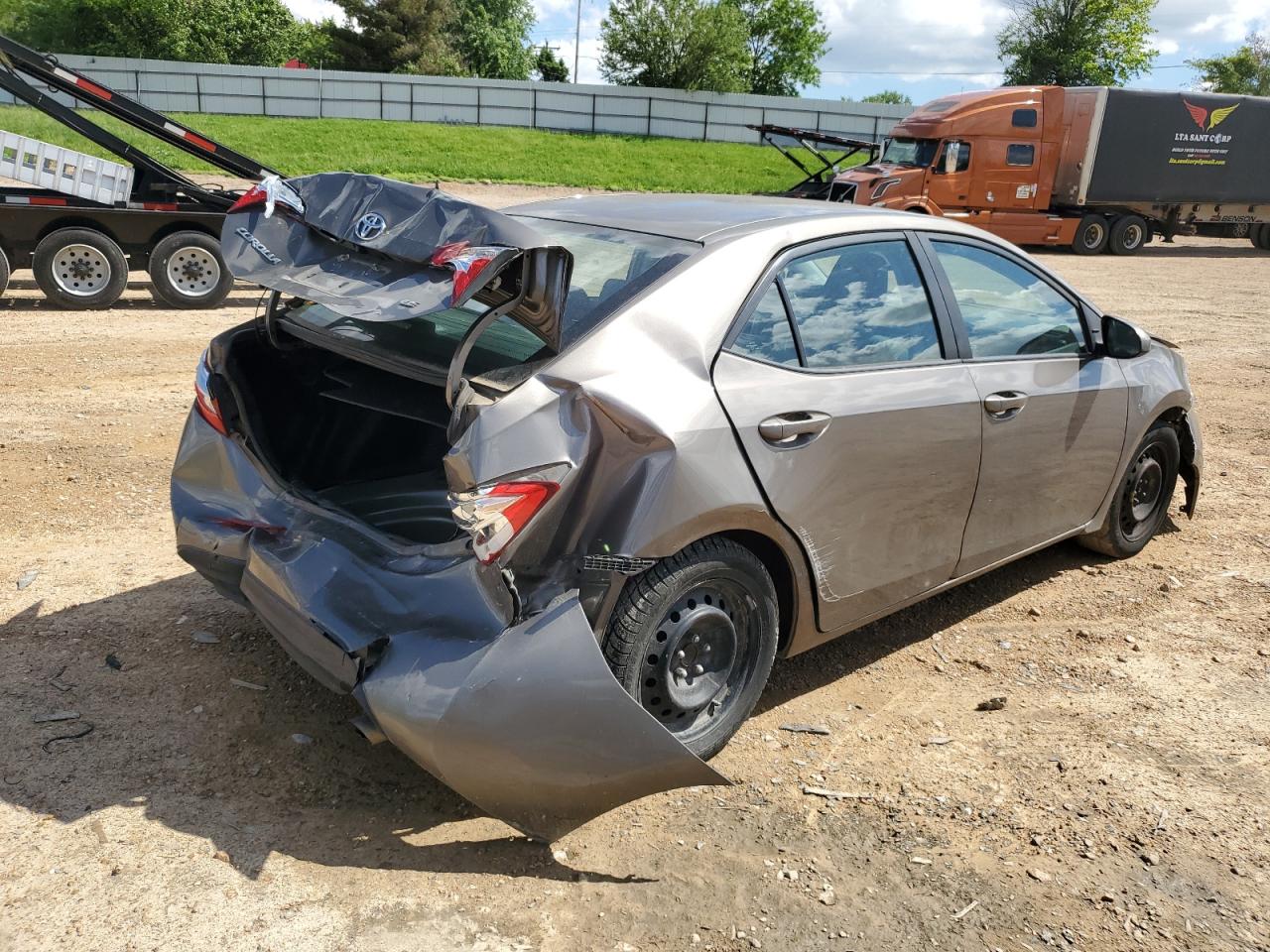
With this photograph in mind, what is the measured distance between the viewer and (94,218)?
10.5m

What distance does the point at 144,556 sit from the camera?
4766mm

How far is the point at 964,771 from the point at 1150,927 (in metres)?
0.75

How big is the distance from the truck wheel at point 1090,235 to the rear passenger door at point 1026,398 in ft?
69.2

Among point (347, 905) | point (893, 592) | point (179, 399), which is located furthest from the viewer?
point (179, 399)

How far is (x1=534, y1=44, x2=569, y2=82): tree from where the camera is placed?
7331 centimetres

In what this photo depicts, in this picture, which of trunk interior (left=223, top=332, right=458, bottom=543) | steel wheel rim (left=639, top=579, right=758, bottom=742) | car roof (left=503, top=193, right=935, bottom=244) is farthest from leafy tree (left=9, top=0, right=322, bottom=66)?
steel wheel rim (left=639, top=579, right=758, bottom=742)

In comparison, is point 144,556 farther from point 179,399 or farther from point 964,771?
point 964,771

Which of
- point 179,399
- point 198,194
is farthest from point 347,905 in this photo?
point 198,194

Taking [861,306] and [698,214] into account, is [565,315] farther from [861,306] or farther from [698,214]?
[861,306]

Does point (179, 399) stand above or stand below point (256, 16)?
below

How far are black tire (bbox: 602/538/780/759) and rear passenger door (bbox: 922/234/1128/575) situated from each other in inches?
44.0

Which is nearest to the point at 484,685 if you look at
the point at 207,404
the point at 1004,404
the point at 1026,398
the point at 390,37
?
the point at 207,404

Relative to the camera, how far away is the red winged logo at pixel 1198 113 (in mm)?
24375

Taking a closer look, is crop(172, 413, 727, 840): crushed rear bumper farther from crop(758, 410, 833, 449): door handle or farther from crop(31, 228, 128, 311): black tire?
crop(31, 228, 128, 311): black tire
